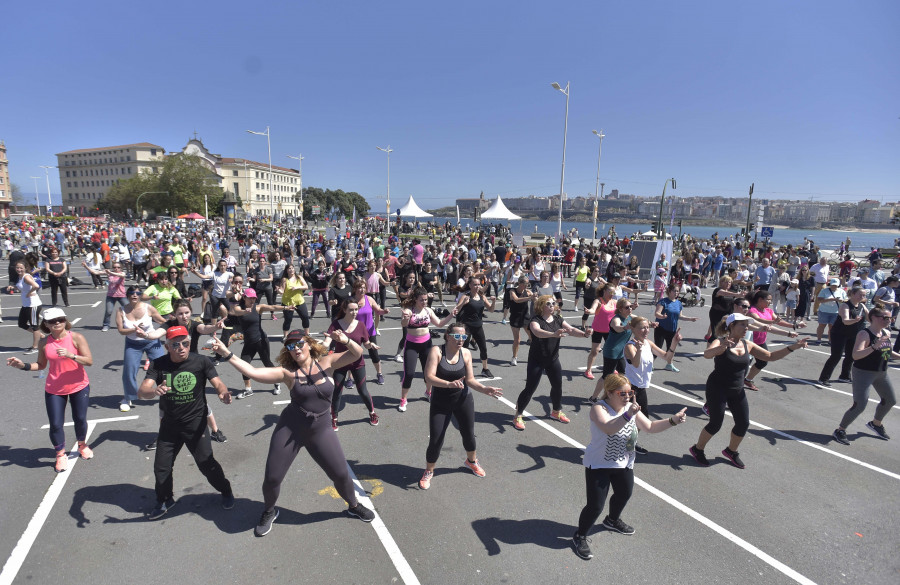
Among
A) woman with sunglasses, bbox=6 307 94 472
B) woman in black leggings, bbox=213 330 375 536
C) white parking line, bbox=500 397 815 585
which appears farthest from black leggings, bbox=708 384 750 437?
woman with sunglasses, bbox=6 307 94 472

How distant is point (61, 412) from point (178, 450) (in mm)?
1778

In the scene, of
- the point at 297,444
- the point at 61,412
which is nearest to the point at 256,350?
the point at 61,412

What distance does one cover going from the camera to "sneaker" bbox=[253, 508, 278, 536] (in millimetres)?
3764

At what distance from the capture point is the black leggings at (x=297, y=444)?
11.8 ft

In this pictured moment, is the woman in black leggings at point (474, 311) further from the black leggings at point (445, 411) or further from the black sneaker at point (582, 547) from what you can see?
the black sneaker at point (582, 547)

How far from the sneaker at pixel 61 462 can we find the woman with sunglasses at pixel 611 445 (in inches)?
210

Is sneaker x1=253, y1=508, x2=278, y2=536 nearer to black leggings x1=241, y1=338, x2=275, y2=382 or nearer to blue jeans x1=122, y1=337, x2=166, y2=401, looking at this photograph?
black leggings x1=241, y1=338, x2=275, y2=382

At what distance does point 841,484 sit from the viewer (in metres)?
4.81

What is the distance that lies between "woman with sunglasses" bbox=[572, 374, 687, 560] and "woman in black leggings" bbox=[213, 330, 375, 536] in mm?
2074

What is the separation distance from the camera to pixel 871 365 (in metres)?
5.66

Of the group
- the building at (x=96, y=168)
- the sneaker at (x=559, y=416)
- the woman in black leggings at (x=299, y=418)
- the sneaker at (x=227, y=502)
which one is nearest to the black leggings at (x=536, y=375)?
the sneaker at (x=559, y=416)

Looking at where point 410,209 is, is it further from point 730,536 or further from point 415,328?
point 730,536

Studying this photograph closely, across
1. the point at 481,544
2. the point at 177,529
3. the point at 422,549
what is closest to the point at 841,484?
the point at 481,544

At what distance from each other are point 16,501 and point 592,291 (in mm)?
10888
